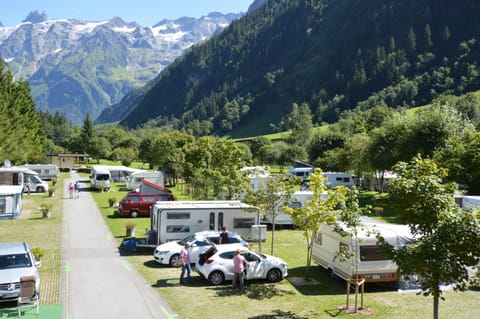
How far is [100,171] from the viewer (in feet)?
175

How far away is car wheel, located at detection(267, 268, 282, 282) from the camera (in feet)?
60.1

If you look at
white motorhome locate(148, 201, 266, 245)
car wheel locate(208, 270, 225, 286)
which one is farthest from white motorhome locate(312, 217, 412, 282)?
white motorhome locate(148, 201, 266, 245)

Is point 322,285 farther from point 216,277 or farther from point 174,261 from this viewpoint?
point 174,261

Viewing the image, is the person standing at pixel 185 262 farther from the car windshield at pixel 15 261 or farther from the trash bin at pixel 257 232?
the trash bin at pixel 257 232

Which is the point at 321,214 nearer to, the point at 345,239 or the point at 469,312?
the point at 345,239

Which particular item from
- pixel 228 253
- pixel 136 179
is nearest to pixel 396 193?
pixel 228 253

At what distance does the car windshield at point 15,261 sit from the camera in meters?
15.3

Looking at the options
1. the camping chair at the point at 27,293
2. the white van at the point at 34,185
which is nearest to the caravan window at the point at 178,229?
the camping chair at the point at 27,293

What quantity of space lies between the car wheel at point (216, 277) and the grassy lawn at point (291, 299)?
0.34 metres

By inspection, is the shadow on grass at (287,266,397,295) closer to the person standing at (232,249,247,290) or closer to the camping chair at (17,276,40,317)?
the person standing at (232,249,247,290)

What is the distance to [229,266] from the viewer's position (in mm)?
17891

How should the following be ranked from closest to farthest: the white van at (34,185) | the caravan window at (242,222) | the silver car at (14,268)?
the silver car at (14,268)
the caravan window at (242,222)
the white van at (34,185)

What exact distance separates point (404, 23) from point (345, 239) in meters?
183

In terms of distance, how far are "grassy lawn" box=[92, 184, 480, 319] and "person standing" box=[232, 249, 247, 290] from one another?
0.32 m
